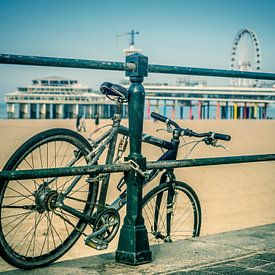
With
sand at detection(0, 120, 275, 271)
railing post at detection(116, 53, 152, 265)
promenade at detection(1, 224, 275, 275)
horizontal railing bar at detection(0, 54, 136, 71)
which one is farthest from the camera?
sand at detection(0, 120, 275, 271)

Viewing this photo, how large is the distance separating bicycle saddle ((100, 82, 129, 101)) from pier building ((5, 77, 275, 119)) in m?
121

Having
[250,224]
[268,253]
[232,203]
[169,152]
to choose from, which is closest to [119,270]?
[268,253]

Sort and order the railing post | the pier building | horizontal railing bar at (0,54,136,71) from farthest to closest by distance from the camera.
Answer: the pier building
the railing post
horizontal railing bar at (0,54,136,71)

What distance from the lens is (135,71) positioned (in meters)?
3.40

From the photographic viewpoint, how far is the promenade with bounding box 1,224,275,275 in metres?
3.16

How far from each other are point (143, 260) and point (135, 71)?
100 centimetres

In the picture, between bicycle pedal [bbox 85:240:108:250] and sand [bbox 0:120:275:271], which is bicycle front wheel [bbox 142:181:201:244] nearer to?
bicycle pedal [bbox 85:240:108:250]

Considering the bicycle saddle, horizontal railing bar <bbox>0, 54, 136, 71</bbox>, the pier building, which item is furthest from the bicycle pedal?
the pier building

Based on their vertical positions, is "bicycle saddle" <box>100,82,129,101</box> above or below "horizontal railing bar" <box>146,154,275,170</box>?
above

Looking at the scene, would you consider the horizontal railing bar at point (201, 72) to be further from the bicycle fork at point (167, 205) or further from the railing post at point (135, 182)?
the bicycle fork at point (167, 205)

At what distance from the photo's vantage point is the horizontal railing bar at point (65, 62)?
292 cm

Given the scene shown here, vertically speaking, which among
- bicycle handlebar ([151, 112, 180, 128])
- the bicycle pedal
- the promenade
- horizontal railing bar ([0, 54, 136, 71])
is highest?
horizontal railing bar ([0, 54, 136, 71])

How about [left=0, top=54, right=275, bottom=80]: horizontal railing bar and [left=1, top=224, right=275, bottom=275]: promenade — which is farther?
[left=1, top=224, right=275, bottom=275]: promenade

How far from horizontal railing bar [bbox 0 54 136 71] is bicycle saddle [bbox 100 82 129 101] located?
0.75ft
